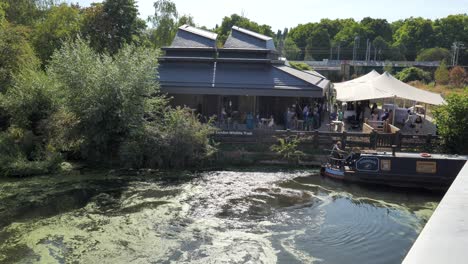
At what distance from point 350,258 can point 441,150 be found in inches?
503

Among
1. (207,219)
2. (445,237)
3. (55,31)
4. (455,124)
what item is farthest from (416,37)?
(445,237)

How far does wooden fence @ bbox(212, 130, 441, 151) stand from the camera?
2312cm

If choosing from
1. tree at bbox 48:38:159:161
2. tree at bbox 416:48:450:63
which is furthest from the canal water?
tree at bbox 416:48:450:63

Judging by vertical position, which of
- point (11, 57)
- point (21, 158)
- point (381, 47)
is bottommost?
point (21, 158)

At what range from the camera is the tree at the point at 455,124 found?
2188 cm

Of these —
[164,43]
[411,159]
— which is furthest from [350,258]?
[164,43]

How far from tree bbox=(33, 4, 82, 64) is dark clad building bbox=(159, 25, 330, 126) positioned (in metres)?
10.3

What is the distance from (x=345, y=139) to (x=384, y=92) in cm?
599

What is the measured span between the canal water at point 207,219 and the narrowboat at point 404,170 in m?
0.60

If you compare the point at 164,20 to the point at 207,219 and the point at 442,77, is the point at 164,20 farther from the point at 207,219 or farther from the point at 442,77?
the point at 442,77

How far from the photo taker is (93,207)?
16.5 meters

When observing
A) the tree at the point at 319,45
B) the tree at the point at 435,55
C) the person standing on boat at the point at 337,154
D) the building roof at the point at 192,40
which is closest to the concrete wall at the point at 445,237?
the person standing on boat at the point at 337,154

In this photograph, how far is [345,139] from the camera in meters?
23.3

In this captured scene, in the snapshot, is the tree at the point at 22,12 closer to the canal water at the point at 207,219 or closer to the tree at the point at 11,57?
the tree at the point at 11,57
